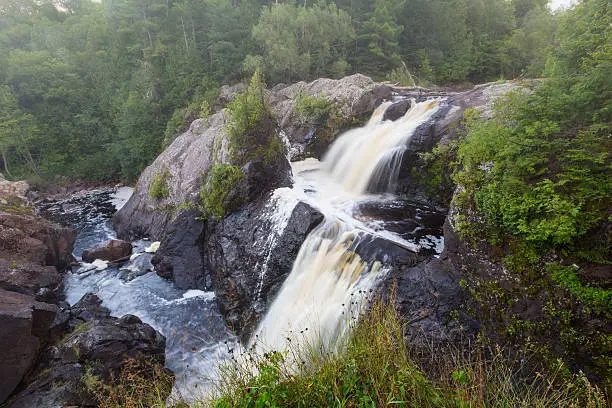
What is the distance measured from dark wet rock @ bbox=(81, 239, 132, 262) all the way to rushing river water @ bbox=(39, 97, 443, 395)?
0.45 m

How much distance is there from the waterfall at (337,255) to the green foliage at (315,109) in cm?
457

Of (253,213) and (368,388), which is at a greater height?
(368,388)

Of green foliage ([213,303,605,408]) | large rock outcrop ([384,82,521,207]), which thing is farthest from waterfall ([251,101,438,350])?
green foliage ([213,303,605,408])

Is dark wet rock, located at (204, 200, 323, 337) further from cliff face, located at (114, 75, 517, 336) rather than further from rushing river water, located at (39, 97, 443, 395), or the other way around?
rushing river water, located at (39, 97, 443, 395)

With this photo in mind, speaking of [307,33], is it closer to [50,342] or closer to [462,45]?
[462,45]

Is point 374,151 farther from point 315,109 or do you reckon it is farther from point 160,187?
point 160,187

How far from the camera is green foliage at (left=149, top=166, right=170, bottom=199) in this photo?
48.5 feet

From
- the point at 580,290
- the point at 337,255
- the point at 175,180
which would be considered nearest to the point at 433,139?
the point at 337,255

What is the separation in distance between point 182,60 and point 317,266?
1063 inches

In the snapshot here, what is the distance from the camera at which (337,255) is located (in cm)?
800

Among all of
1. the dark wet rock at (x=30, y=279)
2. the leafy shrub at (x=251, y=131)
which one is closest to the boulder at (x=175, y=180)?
the leafy shrub at (x=251, y=131)

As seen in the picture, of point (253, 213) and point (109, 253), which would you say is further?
point (109, 253)

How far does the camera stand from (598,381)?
4273mm

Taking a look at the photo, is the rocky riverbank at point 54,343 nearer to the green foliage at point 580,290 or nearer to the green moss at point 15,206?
the green moss at point 15,206
